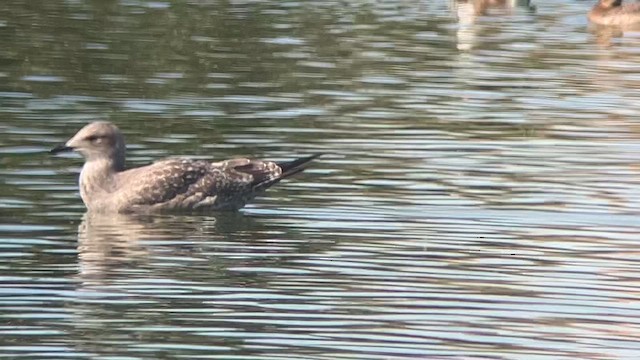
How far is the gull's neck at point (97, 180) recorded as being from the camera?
17.0m

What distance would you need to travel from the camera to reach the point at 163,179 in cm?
1723

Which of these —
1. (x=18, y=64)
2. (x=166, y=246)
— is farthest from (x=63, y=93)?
(x=166, y=246)

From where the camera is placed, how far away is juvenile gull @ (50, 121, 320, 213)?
17.2 metres

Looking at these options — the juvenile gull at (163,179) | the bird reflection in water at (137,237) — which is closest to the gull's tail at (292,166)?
the juvenile gull at (163,179)

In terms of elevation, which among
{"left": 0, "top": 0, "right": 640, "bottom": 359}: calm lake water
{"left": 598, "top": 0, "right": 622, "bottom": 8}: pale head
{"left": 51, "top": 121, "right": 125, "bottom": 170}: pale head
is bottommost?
{"left": 598, "top": 0, "right": 622, "bottom": 8}: pale head

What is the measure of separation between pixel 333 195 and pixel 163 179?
56.7 inches

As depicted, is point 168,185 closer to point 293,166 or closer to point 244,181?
point 244,181

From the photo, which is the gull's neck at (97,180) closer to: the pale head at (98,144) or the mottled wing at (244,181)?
the pale head at (98,144)

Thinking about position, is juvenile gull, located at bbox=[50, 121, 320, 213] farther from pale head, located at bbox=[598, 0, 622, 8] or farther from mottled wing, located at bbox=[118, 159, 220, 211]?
pale head, located at bbox=[598, 0, 622, 8]

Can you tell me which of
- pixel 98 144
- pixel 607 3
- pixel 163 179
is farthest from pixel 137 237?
pixel 607 3

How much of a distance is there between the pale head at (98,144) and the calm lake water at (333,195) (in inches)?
17.0

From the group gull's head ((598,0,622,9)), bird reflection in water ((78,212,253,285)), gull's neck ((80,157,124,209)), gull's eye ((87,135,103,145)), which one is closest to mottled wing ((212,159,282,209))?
bird reflection in water ((78,212,253,285))

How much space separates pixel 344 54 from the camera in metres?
28.1

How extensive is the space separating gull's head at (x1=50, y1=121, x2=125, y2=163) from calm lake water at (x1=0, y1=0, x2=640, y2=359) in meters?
0.43
